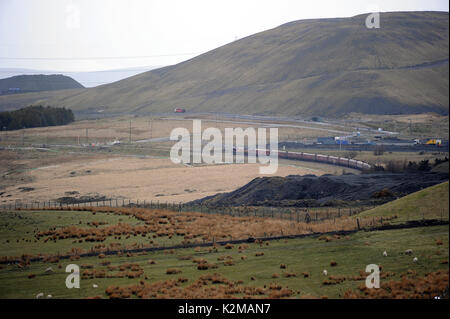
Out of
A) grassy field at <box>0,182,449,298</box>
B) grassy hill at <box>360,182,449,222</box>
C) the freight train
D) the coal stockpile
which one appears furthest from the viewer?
the freight train

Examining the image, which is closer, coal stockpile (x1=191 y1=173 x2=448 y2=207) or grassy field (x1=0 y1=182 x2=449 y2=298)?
grassy field (x1=0 y1=182 x2=449 y2=298)

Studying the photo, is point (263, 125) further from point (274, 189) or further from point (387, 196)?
point (387, 196)

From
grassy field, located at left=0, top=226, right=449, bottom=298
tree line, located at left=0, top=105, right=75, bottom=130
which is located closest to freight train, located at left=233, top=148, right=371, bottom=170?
grassy field, located at left=0, top=226, right=449, bottom=298

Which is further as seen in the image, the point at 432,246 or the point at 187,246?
the point at 187,246

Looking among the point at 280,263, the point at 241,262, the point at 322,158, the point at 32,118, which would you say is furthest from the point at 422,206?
the point at 32,118

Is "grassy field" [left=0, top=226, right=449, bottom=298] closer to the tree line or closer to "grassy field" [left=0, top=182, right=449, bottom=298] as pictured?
"grassy field" [left=0, top=182, right=449, bottom=298]
